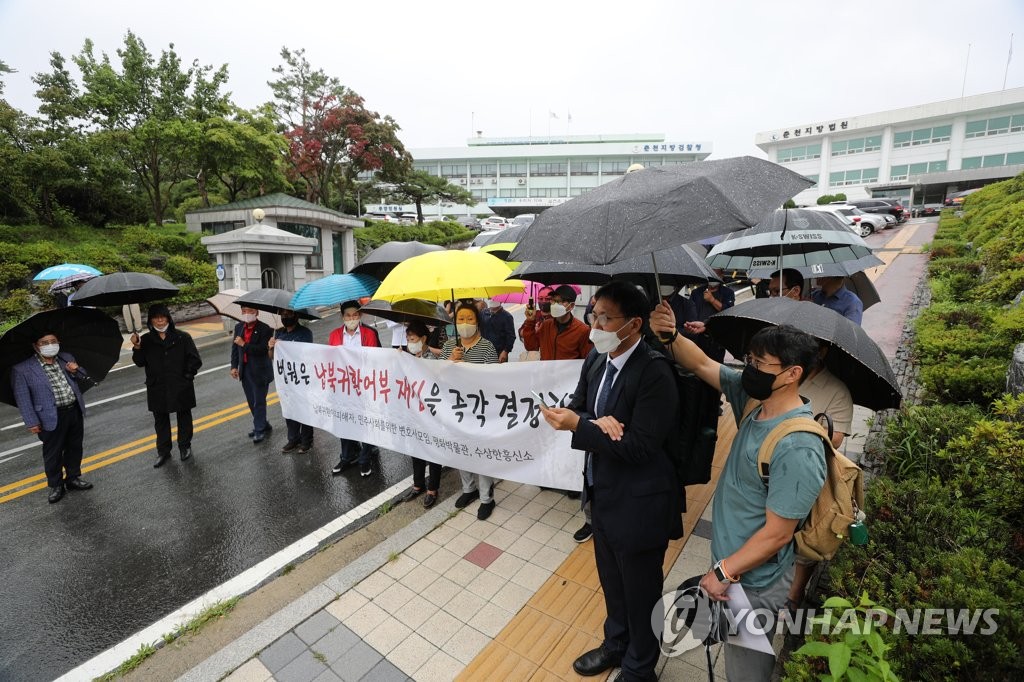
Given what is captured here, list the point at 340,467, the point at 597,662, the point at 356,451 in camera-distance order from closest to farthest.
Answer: the point at 597,662, the point at 340,467, the point at 356,451

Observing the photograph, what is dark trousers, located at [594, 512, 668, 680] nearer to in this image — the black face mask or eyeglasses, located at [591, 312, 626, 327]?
the black face mask

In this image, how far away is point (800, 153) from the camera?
178ft

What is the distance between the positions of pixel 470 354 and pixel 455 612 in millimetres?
2167

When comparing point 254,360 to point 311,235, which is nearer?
point 254,360

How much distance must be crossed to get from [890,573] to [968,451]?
131 cm

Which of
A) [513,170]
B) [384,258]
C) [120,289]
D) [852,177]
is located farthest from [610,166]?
[120,289]

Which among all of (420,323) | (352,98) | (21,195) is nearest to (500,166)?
(352,98)

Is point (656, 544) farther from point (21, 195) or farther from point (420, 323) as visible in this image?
point (21, 195)

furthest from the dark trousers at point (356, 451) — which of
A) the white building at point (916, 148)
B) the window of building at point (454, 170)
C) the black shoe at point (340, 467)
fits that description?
the window of building at point (454, 170)

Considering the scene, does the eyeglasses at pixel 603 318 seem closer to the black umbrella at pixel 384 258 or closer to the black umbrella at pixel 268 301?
the black umbrella at pixel 384 258

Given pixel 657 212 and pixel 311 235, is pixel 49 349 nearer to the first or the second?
pixel 657 212

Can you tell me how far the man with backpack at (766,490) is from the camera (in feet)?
6.08

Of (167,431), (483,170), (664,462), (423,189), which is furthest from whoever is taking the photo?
(483,170)

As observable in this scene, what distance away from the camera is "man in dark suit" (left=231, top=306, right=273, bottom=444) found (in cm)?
642
